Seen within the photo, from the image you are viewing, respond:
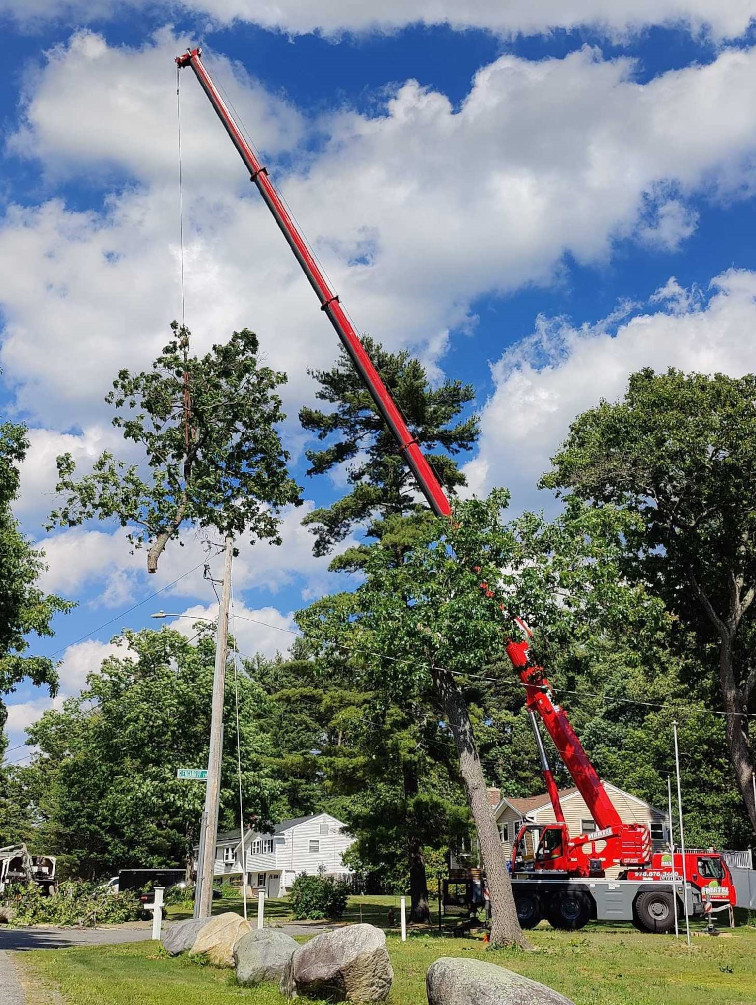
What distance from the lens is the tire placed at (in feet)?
84.5

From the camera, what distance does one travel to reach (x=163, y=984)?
1424 cm

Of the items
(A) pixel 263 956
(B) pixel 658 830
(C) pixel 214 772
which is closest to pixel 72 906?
(C) pixel 214 772

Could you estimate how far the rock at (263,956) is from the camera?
47.1 ft

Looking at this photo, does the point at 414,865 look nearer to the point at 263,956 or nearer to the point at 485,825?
the point at 485,825

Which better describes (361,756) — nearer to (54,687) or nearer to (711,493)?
(54,687)

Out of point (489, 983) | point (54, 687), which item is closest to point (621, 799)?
point (54, 687)

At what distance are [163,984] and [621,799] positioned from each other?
39.6 metres

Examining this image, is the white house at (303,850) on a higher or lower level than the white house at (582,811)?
lower

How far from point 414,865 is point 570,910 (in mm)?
6423

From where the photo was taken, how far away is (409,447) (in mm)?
26203

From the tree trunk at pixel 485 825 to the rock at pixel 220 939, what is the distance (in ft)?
21.1

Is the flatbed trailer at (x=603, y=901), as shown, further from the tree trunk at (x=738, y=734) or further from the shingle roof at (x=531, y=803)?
the shingle roof at (x=531, y=803)

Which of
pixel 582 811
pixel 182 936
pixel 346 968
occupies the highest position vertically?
pixel 582 811

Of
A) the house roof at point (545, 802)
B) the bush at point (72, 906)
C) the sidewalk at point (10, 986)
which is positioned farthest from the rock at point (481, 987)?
the house roof at point (545, 802)
